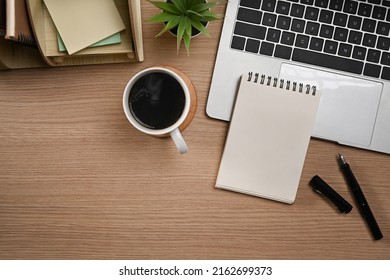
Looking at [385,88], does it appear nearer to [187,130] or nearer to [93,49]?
[187,130]

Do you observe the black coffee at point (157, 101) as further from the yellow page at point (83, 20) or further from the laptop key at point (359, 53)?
the laptop key at point (359, 53)

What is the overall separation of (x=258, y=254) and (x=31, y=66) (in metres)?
0.50

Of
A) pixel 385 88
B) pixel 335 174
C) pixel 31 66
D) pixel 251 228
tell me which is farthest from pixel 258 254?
pixel 31 66

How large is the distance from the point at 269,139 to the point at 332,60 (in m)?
0.16

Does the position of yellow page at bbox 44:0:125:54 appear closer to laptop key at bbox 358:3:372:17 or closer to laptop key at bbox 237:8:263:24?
laptop key at bbox 237:8:263:24

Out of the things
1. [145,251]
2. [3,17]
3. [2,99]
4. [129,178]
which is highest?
[3,17]

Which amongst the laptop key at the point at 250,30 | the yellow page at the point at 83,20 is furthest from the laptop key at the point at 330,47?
the yellow page at the point at 83,20

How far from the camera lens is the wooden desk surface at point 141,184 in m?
0.73

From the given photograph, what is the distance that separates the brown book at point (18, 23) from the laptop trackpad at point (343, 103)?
0.40m

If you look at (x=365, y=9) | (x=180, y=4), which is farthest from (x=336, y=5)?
(x=180, y=4)

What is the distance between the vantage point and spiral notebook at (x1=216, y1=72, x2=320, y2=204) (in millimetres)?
706

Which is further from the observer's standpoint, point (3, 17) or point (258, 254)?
point (258, 254)

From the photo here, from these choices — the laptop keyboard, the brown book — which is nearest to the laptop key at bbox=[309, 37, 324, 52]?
the laptop keyboard

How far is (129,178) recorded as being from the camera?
2.41 ft
